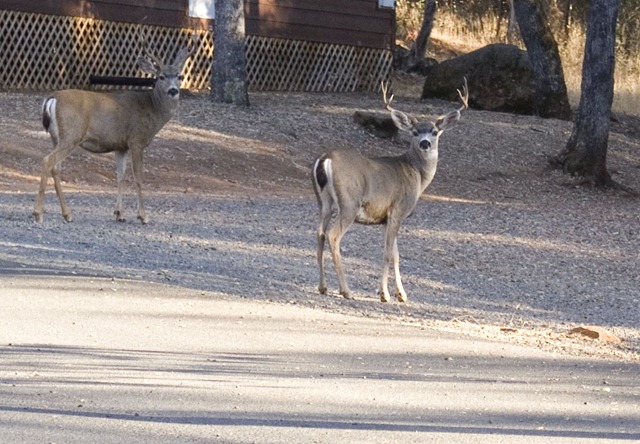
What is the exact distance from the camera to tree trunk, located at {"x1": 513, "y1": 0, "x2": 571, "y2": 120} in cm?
2927

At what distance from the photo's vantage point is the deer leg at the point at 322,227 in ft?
40.8

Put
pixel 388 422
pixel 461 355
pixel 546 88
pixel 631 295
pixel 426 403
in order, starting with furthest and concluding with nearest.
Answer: pixel 546 88, pixel 631 295, pixel 461 355, pixel 426 403, pixel 388 422

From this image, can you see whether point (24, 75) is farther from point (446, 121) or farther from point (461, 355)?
point (461, 355)

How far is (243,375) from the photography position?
8828 millimetres

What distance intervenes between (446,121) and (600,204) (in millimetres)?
10091

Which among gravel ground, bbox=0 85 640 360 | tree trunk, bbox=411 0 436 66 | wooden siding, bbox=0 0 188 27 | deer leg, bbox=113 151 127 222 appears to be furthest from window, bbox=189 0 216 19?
deer leg, bbox=113 151 127 222

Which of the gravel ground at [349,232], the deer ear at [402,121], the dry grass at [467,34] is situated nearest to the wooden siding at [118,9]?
the gravel ground at [349,232]

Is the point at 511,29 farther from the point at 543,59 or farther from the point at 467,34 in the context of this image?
the point at 543,59

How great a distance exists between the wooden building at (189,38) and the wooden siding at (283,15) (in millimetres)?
21

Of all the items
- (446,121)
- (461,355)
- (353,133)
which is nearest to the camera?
(461,355)

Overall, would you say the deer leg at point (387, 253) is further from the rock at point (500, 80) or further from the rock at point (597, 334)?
the rock at point (500, 80)

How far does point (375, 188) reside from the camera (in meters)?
12.6

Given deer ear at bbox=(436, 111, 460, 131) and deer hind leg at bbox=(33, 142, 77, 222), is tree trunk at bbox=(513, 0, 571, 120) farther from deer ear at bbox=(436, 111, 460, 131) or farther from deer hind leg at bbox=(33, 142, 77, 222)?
deer ear at bbox=(436, 111, 460, 131)

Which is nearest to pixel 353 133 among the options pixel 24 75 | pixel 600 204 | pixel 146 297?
pixel 600 204
